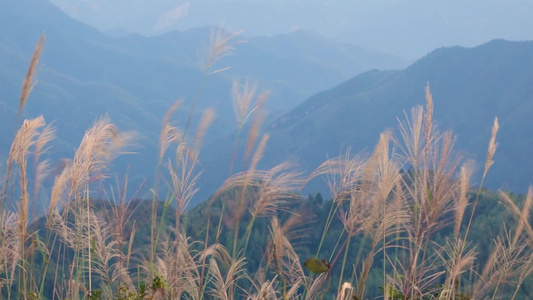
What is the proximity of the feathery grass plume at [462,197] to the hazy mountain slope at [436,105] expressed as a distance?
4077 inches

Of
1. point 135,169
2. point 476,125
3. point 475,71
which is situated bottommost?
point 135,169

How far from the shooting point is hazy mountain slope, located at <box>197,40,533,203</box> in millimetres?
114938

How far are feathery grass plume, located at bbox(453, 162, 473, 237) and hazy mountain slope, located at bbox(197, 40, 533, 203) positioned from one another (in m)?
104

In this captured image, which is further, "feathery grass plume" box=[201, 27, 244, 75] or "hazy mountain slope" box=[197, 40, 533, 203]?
"hazy mountain slope" box=[197, 40, 533, 203]

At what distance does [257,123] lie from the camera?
2408 millimetres

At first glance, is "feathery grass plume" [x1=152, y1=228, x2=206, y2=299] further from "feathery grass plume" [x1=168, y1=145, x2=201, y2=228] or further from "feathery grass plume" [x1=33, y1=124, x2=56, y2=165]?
"feathery grass plume" [x1=33, y1=124, x2=56, y2=165]

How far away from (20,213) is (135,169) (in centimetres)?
14811

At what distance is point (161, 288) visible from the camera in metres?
1.85

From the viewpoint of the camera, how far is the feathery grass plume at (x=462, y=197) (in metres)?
2.04

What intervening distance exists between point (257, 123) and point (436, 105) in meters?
130

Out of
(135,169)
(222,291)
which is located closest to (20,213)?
(222,291)

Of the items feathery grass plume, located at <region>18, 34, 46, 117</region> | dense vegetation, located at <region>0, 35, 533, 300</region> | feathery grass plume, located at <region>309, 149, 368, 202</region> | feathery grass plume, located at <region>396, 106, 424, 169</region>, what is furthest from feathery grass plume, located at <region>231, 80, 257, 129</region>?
feathery grass plume, located at <region>18, 34, 46, 117</region>

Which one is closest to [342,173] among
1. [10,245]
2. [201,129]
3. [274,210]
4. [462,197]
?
[274,210]

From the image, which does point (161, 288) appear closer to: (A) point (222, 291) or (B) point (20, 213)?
(A) point (222, 291)
